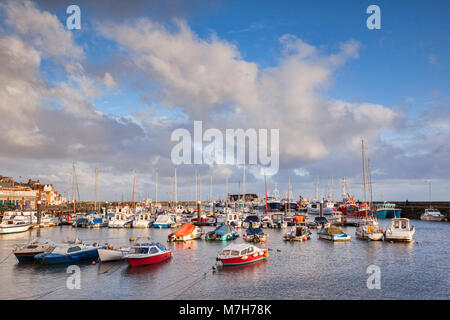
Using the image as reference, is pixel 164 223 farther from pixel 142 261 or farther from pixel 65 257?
pixel 142 261

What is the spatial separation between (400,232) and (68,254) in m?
48.3

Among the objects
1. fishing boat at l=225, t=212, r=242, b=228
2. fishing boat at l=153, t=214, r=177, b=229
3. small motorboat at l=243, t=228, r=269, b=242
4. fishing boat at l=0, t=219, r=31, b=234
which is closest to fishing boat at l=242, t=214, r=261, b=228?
fishing boat at l=225, t=212, r=242, b=228

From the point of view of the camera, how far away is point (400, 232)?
5484cm

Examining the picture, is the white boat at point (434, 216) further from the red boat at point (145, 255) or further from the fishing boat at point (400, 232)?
the red boat at point (145, 255)

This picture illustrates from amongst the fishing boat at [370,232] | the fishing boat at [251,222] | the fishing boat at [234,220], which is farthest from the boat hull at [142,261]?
the fishing boat at [234,220]

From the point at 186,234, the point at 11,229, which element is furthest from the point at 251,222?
the point at 11,229

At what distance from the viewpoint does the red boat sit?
35375mm

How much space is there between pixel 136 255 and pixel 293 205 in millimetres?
163345
